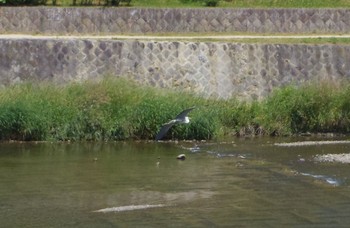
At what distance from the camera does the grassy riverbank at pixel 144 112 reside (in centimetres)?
2827

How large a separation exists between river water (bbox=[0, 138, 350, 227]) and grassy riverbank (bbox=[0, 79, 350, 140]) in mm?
583

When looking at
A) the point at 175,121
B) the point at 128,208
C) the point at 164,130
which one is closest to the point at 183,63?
the point at 164,130

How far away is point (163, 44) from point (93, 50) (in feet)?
7.67

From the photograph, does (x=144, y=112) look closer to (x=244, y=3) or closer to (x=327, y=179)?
(x=327, y=179)

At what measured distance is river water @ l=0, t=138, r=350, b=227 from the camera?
59.0 feet

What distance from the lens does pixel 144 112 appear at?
28359mm

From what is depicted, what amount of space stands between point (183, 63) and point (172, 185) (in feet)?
39.0

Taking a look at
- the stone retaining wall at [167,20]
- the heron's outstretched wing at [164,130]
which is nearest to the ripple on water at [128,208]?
the heron's outstretched wing at [164,130]

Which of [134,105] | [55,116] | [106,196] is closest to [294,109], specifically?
[134,105]

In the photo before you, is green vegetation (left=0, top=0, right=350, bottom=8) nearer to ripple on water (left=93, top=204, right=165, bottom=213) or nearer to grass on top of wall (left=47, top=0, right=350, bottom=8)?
grass on top of wall (left=47, top=0, right=350, bottom=8)

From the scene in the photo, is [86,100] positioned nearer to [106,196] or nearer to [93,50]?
[93,50]

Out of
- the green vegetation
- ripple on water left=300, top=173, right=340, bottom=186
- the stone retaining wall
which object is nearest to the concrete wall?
the stone retaining wall

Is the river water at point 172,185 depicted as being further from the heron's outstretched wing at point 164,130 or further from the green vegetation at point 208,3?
the green vegetation at point 208,3

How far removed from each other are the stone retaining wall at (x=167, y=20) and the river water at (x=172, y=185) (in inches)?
365
